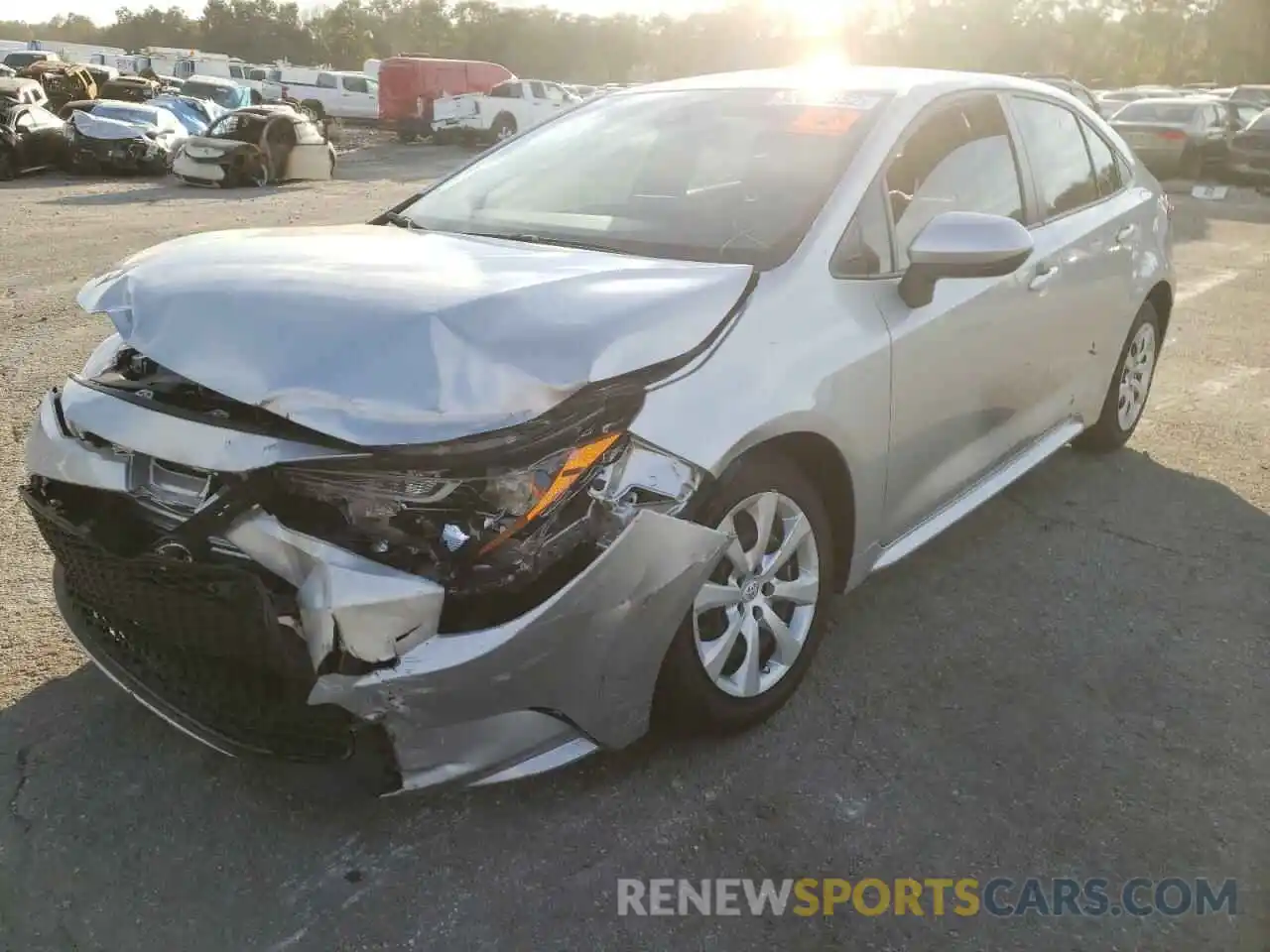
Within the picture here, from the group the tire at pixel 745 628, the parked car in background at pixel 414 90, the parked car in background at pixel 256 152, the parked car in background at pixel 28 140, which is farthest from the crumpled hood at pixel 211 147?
the tire at pixel 745 628

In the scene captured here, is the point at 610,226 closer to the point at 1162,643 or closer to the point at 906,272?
the point at 906,272

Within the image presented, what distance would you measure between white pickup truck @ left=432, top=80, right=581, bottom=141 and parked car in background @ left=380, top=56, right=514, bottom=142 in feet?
2.88

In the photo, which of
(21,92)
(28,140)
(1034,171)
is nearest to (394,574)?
(1034,171)

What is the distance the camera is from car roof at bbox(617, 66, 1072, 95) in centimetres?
353

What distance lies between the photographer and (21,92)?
63.6 ft

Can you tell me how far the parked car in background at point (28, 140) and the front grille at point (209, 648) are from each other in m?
19.0

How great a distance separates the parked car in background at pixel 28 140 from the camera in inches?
720

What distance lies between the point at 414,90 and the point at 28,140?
16484mm

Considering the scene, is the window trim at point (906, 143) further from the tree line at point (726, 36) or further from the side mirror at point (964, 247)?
the tree line at point (726, 36)

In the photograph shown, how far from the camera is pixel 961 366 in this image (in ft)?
11.1

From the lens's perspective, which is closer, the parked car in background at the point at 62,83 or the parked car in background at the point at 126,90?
the parked car in background at the point at 62,83

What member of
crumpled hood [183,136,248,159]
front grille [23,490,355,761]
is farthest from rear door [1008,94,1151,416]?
crumpled hood [183,136,248,159]

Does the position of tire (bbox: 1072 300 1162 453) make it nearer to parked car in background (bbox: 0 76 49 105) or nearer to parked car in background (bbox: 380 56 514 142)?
parked car in background (bbox: 0 76 49 105)

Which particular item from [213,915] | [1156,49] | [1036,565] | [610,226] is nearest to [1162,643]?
[1036,565]
